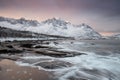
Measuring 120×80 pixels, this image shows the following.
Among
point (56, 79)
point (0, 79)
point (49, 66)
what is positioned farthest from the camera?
point (49, 66)

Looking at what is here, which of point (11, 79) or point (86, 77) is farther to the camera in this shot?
point (86, 77)

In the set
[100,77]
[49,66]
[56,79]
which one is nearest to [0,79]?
[56,79]

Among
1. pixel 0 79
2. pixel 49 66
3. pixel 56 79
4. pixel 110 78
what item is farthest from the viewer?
pixel 49 66

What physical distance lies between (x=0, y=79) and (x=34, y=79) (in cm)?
340

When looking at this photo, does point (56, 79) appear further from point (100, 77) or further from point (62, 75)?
point (100, 77)

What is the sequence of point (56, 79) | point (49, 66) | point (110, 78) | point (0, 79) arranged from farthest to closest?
point (49, 66), point (110, 78), point (56, 79), point (0, 79)

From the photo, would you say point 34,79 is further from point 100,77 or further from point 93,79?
point 100,77

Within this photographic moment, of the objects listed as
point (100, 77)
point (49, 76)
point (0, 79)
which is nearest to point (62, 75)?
point (49, 76)

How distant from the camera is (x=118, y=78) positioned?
18.5 metres

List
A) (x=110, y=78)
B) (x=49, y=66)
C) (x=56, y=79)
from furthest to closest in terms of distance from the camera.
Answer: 1. (x=49, y=66)
2. (x=110, y=78)
3. (x=56, y=79)

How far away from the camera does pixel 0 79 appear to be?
16.0 metres

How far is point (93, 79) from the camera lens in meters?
17.4

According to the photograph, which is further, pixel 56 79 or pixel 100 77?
pixel 100 77

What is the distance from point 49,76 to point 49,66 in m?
5.04
